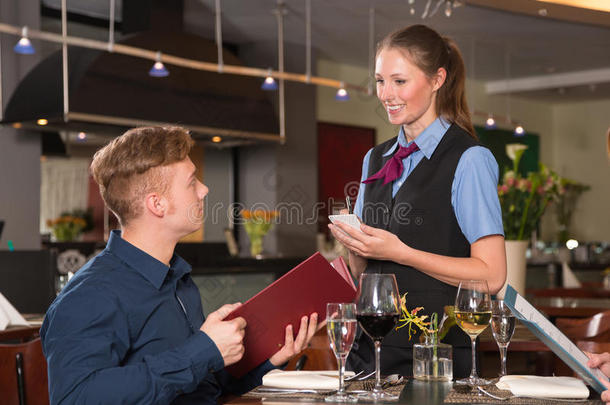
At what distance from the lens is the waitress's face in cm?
194

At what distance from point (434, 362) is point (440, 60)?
77 cm

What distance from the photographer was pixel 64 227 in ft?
26.4

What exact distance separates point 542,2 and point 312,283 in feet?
17.5

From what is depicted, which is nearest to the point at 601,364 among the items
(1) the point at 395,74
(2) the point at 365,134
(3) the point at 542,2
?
(1) the point at 395,74

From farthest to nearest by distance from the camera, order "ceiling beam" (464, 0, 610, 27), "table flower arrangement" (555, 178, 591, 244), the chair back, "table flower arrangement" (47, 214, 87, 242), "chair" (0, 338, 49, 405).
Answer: "table flower arrangement" (555, 178, 591, 244)
"table flower arrangement" (47, 214, 87, 242)
"ceiling beam" (464, 0, 610, 27)
the chair back
"chair" (0, 338, 49, 405)

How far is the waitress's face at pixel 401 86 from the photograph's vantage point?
1944 millimetres

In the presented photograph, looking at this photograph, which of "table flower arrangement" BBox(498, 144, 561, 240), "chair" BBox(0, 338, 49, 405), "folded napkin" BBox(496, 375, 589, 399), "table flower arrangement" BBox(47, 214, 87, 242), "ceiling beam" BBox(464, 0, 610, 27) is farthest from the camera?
"table flower arrangement" BBox(47, 214, 87, 242)

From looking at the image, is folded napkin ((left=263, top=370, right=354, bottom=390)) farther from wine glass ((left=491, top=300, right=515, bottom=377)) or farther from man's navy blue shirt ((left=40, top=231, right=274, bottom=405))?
wine glass ((left=491, top=300, right=515, bottom=377))

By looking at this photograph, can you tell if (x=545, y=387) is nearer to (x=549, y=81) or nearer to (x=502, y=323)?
(x=502, y=323)

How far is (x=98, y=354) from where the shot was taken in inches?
54.2

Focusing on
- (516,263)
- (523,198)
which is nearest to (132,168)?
(516,263)

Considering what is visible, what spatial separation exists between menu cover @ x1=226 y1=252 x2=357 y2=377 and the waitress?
152 mm

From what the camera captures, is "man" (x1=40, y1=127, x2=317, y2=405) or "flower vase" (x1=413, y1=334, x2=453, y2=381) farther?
"flower vase" (x1=413, y1=334, x2=453, y2=381)

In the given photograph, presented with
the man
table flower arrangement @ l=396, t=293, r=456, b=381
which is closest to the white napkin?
the man
